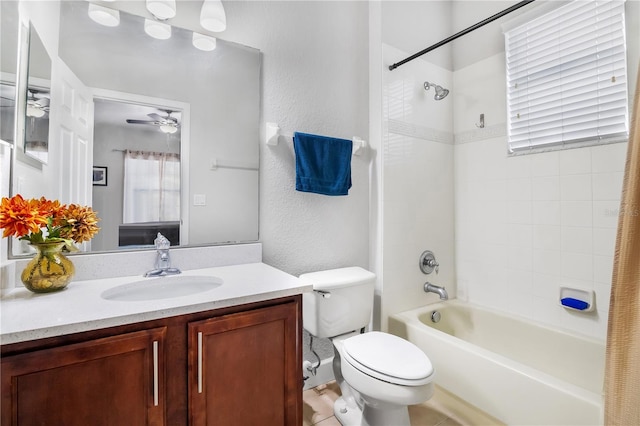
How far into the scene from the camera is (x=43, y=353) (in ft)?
2.52

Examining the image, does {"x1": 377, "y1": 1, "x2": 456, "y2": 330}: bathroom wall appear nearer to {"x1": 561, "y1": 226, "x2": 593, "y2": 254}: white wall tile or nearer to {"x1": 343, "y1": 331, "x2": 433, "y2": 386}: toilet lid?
{"x1": 343, "y1": 331, "x2": 433, "y2": 386}: toilet lid

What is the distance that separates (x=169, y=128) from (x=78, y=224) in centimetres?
59

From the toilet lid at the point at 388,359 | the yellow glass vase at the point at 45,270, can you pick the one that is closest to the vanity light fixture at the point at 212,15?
the yellow glass vase at the point at 45,270

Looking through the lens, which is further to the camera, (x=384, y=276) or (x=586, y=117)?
(x=384, y=276)

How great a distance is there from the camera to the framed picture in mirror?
128cm

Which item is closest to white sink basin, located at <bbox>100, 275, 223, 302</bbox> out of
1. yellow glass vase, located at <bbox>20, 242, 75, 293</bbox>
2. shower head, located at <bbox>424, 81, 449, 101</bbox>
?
yellow glass vase, located at <bbox>20, 242, 75, 293</bbox>

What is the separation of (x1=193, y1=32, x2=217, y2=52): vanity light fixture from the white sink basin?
43.9 inches

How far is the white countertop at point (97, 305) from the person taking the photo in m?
0.77

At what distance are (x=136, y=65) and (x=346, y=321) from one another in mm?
1603

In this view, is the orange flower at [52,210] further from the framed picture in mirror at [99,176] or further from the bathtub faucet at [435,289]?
the bathtub faucet at [435,289]

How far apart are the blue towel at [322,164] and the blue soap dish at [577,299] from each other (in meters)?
1.43

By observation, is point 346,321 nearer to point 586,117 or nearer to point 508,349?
point 508,349

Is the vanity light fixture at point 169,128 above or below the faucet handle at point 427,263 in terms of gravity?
above

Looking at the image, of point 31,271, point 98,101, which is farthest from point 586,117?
point 31,271
